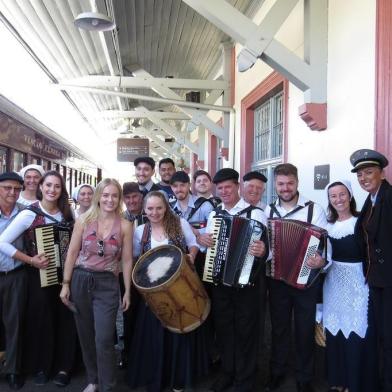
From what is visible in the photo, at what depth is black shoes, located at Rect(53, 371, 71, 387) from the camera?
321 centimetres

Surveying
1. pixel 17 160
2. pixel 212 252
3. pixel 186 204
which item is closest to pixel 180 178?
pixel 186 204

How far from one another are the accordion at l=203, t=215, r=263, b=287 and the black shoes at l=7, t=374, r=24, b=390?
1590 mm

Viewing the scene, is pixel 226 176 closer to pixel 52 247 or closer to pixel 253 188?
pixel 253 188

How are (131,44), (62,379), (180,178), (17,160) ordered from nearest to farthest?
(62,379) < (180,178) < (17,160) < (131,44)

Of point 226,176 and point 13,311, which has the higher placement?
point 226,176

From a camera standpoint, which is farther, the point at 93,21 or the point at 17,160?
the point at 17,160

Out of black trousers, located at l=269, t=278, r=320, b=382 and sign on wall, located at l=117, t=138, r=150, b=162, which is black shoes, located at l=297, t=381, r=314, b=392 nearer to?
black trousers, located at l=269, t=278, r=320, b=382

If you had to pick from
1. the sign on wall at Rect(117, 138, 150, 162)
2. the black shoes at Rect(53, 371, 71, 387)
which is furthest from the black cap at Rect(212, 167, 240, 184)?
the sign on wall at Rect(117, 138, 150, 162)

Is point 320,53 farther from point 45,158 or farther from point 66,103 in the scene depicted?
point 66,103

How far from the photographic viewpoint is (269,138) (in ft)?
21.5

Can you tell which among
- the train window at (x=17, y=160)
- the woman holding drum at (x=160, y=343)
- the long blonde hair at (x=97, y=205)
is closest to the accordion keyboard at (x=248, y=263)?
the woman holding drum at (x=160, y=343)

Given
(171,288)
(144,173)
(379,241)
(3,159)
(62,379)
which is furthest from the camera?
(3,159)

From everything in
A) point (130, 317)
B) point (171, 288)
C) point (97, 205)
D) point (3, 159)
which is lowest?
point (130, 317)

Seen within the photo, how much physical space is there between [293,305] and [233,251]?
64 centimetres
